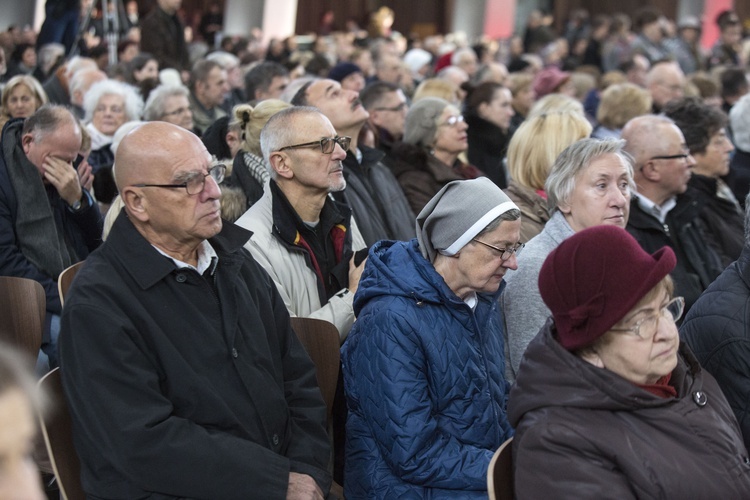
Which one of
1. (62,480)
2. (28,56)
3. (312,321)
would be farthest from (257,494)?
(28,56)

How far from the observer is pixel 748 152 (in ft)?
20.3

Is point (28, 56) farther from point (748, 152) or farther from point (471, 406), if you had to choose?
point (471, 406)

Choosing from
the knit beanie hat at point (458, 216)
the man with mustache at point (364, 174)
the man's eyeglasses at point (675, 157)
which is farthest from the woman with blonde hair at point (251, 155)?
the man's eyeglasses at point (675, 157)

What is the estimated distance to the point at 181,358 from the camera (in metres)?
2.46

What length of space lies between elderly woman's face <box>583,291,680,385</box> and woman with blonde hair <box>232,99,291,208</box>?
1996 millimetres

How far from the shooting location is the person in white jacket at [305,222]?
349cm

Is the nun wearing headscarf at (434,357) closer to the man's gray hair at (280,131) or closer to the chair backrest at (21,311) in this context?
the man's gray hair at (280,131)

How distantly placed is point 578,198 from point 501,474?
1555 mm

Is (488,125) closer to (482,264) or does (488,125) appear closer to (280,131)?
(280,131)

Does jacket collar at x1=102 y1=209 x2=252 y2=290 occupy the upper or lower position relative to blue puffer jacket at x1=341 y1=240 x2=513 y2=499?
upper

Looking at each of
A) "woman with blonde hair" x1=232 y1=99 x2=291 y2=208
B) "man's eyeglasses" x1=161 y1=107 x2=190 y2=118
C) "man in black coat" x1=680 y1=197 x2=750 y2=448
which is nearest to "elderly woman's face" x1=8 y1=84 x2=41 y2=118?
"man's eyeglasses" x1=161 y1=107 x2=190 y2=118

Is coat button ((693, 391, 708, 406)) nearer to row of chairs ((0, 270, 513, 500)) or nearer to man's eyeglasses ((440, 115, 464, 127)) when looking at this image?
row of chairs ((0, 270, 513, 500))

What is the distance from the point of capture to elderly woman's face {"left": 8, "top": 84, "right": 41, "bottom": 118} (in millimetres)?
6145

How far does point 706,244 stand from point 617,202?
1376 mm
